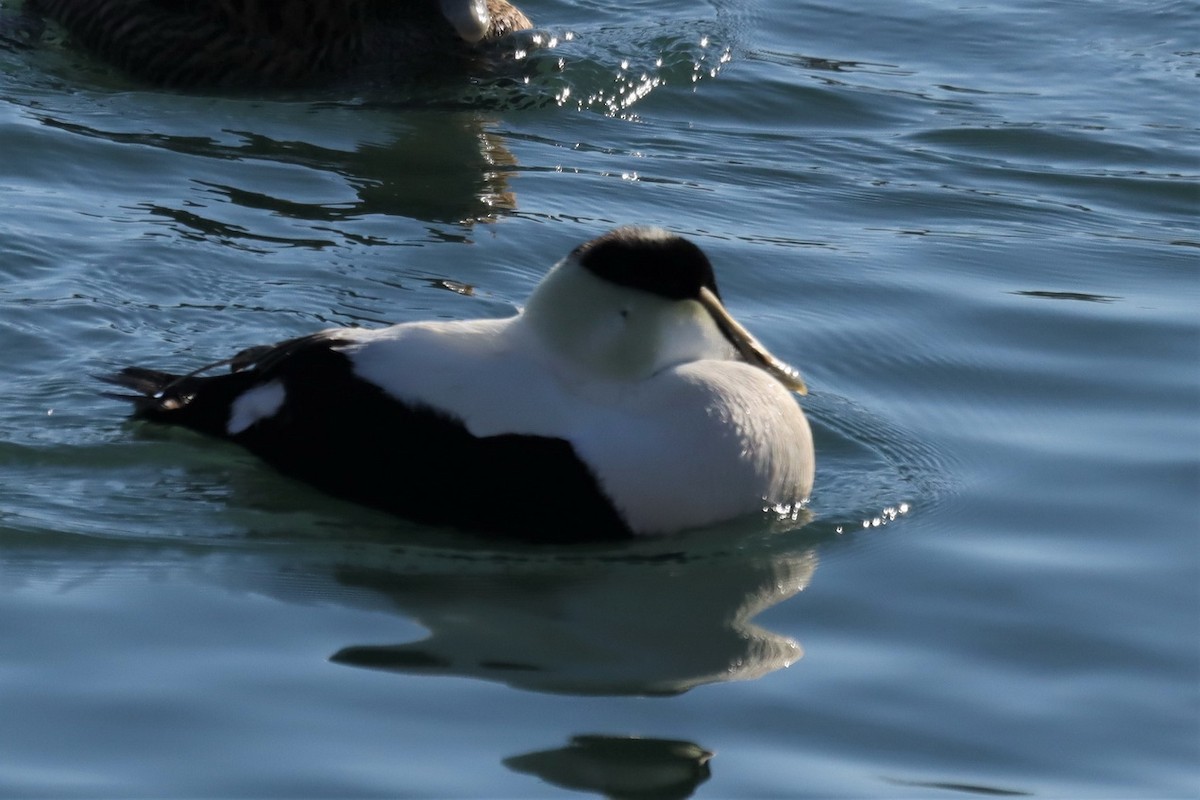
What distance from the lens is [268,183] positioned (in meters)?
7.43

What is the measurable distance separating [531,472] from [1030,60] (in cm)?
587

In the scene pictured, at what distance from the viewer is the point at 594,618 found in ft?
14.3

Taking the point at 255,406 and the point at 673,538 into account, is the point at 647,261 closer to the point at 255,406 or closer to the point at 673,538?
the point at 673,538

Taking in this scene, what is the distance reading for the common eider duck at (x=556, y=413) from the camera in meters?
4.63

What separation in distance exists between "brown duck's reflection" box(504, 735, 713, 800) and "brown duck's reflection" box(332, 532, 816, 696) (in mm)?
243

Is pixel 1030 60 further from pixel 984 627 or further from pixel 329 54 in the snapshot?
pixel 984 627

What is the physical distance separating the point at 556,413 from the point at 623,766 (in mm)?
1164

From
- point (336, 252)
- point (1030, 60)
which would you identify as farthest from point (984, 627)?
point (1030, 60)

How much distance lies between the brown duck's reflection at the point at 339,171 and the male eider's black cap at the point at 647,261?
2.27m

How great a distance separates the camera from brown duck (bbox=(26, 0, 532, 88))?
853 cm

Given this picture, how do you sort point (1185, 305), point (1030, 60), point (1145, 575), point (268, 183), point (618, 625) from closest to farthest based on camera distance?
point (618, 625)
point (1145, 575)
point (1185, 305)
point (268, 183)
point (1030, 60)

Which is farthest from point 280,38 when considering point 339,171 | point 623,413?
point 623,413

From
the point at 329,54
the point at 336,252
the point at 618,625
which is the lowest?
the point at 618,625

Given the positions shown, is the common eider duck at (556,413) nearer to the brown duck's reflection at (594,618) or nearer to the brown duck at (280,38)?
the brown duck's reflection at (594,618)
